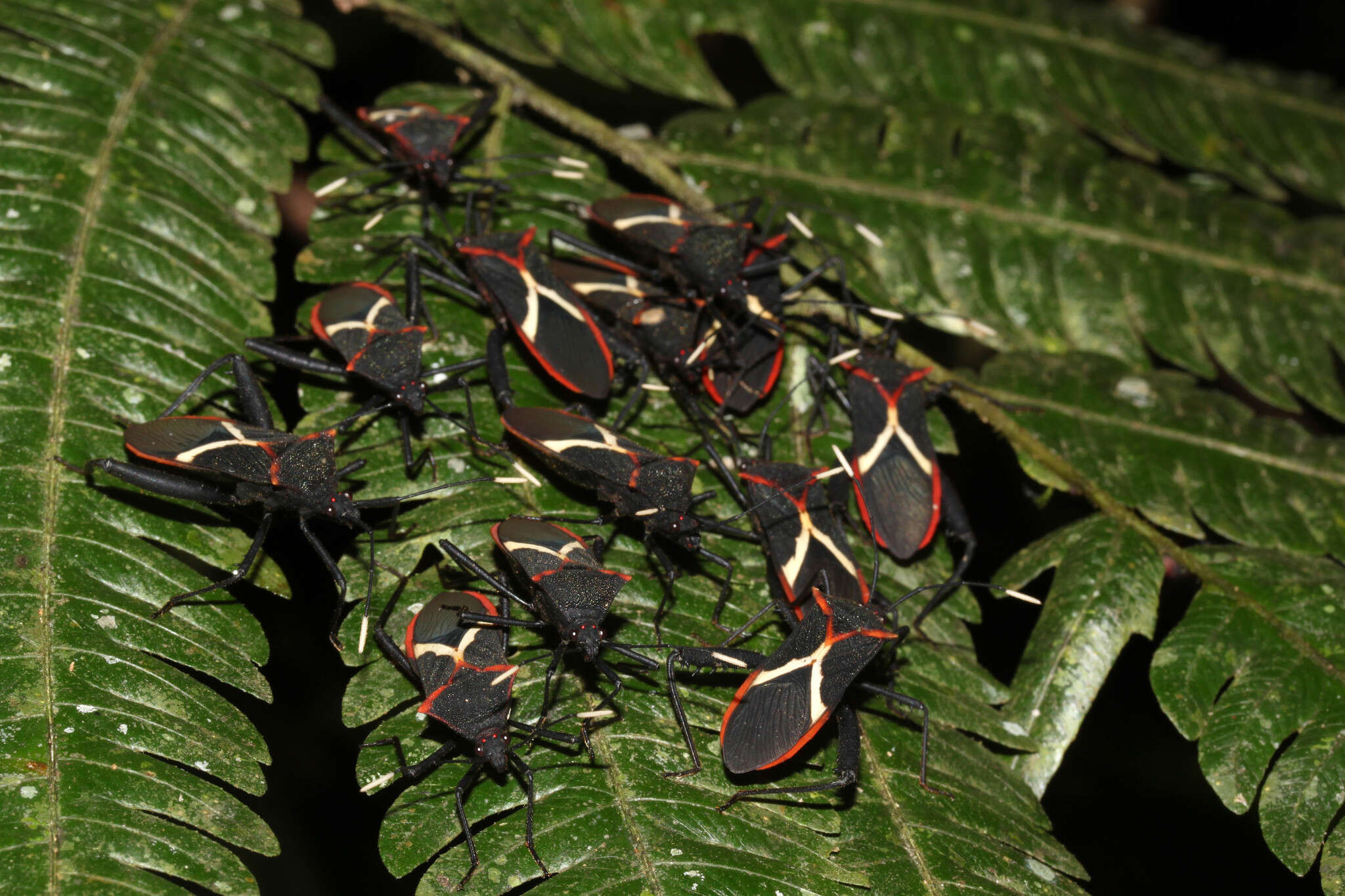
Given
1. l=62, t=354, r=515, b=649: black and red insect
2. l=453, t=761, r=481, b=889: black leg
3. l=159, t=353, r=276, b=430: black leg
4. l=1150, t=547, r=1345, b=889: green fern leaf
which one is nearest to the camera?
l=453, t=761, r=481, b=889: black leg

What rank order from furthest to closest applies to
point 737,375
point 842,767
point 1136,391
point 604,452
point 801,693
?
1. point 1136,391
2. point 737,375
3. point 604,452
4. point 801,693
5. point 842,767

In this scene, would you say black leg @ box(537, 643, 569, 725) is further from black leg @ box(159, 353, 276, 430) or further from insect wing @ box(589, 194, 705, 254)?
insect wing @ box(589, 194, 705, 254)

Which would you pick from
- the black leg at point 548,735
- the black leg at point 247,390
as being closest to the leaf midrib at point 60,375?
the black leg at point 247,390

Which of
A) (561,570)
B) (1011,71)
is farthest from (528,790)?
(1011,71)

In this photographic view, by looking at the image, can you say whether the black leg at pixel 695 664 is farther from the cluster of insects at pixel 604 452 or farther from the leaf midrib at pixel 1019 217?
the leaf midrib at pixel 1019 217

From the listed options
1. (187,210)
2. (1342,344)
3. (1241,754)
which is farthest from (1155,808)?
(187,210)

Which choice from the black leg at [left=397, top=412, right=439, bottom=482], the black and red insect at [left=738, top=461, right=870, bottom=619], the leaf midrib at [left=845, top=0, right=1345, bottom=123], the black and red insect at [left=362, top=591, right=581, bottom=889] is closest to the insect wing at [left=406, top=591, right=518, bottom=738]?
the black and red insect at [left=362, top=591, right=581, bottom=889]

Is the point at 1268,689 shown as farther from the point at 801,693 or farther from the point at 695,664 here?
the point at 695,664
